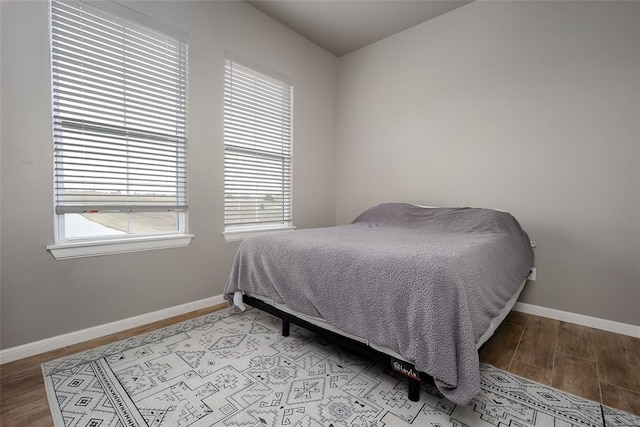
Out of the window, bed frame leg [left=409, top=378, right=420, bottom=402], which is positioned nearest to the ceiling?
the window

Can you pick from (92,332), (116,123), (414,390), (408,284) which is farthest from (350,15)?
(92,332)

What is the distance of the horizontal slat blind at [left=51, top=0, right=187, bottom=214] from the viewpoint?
1.86 m

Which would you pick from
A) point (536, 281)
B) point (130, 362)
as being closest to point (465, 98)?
point (536, 281)

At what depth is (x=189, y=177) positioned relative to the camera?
2.45 m

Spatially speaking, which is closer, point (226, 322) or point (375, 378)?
point (375, 378)

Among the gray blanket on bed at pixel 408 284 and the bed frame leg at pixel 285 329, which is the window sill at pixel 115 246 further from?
the bed frame leg at pixel 285 329

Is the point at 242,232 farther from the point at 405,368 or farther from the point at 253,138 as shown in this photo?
the point at 405,368

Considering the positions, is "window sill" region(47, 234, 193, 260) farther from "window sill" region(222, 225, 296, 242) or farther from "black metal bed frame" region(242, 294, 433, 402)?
"black metal bed frame" region(242, 294, 433, 402)

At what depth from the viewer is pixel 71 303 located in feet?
6.22

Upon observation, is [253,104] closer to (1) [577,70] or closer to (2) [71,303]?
(2) [71,303]

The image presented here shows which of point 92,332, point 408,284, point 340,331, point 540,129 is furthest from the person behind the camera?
point 540,129

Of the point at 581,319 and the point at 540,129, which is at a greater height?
the point at 540,129

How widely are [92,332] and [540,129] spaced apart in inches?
147

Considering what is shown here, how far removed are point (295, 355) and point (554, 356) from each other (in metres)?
1.60
